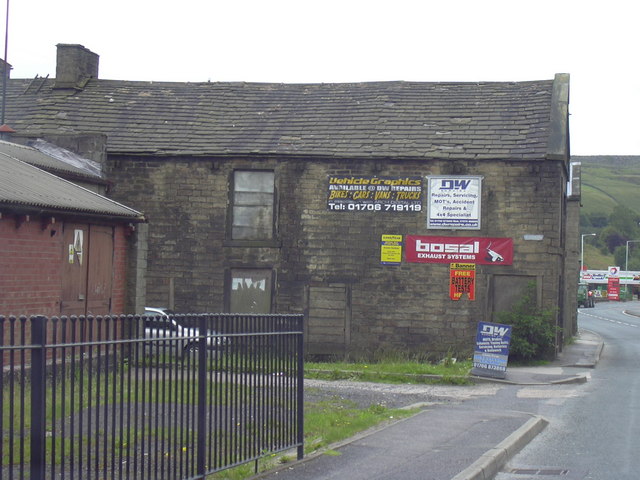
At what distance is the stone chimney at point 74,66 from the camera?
89.2 ft

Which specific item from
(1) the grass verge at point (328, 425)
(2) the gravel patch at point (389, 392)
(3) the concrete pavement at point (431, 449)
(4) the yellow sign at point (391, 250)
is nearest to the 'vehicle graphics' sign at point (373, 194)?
(4) the yellow sign at point (391, 250)

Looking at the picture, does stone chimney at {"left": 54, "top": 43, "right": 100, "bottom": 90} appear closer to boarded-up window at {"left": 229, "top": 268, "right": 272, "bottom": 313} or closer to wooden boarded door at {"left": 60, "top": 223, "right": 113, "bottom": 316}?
boarded-up window at {"left": 229, "top": 268, "right": 272, "bottom": 313}

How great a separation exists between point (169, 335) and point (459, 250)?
16.3 meters

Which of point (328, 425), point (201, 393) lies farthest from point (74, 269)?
point (201, 393)

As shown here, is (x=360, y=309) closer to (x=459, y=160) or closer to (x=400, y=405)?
(x=459, y=160)

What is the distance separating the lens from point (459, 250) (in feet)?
72.9

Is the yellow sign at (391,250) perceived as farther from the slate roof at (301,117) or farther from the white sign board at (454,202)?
the slate roof at (301,117)

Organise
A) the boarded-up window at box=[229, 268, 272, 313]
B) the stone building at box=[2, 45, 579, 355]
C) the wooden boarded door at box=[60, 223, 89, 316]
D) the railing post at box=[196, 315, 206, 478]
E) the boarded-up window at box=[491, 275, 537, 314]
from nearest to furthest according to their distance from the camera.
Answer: the railing post at box=[196, 315, 206, 478]
the wooden boarded door at box=[60, 223, 89, 316]
the boarded-up window at box=[491, 275, 537, 314]
the stone building at box=[2, 45, 579, 355]
the boarded-up window at box=[229, 268, 272, 313]

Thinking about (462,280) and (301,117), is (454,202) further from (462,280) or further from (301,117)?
(301,117)

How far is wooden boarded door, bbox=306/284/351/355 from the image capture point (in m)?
22.6

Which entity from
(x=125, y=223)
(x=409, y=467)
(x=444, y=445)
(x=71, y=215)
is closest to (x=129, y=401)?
(x=409, y=467)

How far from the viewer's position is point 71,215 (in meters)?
14.7

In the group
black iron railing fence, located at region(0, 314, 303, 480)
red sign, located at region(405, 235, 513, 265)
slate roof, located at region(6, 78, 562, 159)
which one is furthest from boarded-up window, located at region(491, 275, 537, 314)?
black iron railing fence, located at region(0, 314, 303, 480)

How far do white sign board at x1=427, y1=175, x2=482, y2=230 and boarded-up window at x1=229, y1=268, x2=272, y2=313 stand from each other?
185 inches
